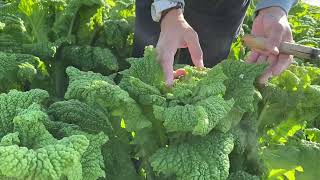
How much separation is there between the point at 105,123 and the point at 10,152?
62 centimetres

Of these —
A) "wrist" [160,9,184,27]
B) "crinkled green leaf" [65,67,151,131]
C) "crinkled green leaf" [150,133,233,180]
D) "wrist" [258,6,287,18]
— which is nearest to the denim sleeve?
"wrist" [258,6,287,18]

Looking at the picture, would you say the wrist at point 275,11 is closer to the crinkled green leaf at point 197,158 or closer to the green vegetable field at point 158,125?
the green vegetable field at point 158,125

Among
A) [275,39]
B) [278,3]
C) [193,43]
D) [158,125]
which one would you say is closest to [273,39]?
[275,39]

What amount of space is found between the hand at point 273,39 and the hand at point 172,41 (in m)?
0.34

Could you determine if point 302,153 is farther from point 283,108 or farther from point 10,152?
point 10,152

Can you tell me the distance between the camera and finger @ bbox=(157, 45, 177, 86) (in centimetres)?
236

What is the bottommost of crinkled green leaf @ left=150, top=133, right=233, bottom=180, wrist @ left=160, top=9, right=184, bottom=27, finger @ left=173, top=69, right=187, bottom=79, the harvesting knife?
crinkled green leaf @ left=150, top=133, right=233, bottom=180

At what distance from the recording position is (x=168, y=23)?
246 cm

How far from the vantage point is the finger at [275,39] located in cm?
256

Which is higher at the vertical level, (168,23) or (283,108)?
(168,23)

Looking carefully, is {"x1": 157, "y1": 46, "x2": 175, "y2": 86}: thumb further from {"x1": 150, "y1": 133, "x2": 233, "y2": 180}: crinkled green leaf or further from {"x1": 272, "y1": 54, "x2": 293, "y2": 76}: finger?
{"x1": 272, "y1": 54, "x2": 293, "y2": 76}: finger

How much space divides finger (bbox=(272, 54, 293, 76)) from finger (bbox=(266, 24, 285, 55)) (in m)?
0.07

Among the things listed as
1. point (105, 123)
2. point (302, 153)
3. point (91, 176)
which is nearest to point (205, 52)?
point (302, 153)

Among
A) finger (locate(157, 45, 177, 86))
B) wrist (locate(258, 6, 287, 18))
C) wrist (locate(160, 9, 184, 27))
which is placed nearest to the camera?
finger (locate(157, 45, 177, 86))
